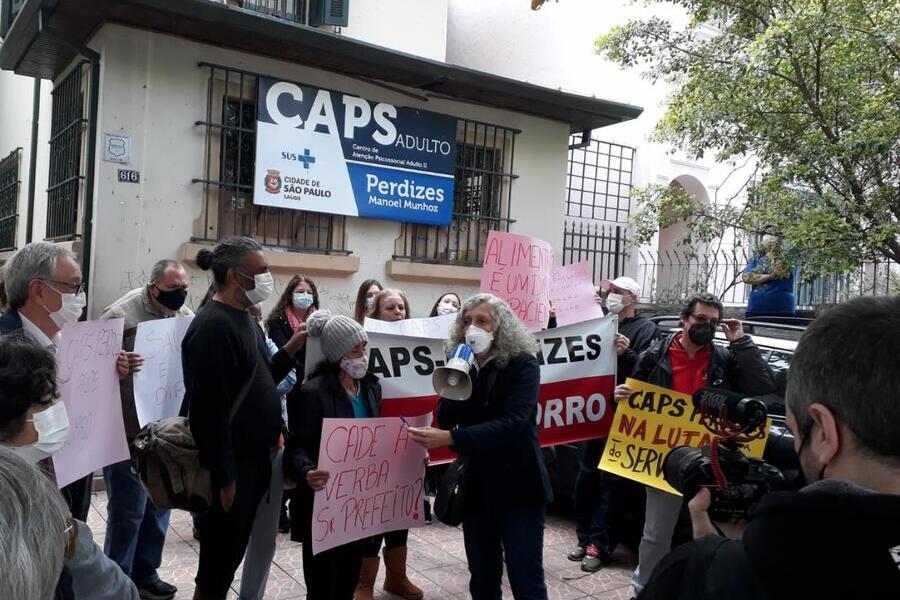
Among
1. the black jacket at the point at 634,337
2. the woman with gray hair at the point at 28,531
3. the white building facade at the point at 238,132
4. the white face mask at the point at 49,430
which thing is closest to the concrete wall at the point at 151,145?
the white building facade at the point at 238,132

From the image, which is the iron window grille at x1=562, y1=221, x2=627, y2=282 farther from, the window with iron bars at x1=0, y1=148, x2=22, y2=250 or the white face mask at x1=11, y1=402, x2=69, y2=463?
the white face mask at x1=11, y1=402, x2=69, y2=463

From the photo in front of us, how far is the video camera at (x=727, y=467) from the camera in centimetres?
168

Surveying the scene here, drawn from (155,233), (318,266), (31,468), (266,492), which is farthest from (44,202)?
(31,468)

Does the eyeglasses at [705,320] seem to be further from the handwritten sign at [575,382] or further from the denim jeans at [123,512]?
the denim jeans at [123,512]

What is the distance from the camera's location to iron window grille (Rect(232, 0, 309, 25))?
8602 mm

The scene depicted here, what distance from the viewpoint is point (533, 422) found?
11.4 feet

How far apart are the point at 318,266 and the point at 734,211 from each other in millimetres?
4788

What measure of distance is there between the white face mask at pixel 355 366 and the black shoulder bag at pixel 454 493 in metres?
0.59

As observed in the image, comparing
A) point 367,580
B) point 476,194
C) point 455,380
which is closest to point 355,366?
point 455,380

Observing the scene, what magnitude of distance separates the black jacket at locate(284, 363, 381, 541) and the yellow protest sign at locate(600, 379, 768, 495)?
6.21 feet

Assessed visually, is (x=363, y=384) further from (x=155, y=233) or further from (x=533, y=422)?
(x=155, y=233)

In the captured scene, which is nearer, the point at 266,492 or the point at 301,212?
the point at 266,492

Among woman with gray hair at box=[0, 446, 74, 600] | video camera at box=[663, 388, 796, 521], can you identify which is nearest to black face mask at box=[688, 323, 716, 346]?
video camera at box=[663, 388, 796, 521]

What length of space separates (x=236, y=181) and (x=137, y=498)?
4183 mm
